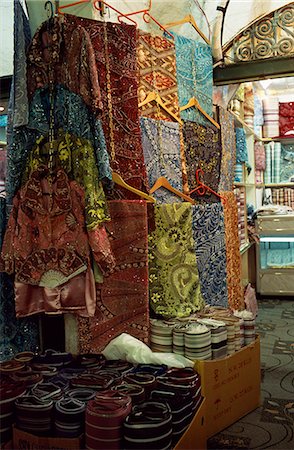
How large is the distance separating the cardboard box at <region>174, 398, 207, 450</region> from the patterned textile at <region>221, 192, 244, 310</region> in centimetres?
180

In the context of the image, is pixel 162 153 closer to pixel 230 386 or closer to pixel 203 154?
pixel 203 154

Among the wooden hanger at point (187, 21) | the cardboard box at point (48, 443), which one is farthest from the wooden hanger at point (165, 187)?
the cardboard box at point (48, 443)

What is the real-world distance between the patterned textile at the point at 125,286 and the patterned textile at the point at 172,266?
0.70ft

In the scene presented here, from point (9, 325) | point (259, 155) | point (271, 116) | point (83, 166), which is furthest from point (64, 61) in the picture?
point (271, 116)

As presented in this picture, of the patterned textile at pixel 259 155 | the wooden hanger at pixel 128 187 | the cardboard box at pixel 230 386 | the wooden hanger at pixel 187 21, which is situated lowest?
the cardboard box at pixel 230 386

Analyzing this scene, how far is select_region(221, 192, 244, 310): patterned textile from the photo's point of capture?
3.95 metres

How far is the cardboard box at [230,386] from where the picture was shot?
94.7 inches

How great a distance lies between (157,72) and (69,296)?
155cm

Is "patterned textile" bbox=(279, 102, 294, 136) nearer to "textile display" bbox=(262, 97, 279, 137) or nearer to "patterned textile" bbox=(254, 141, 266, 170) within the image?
"textile display" bbox=(262, 97, 279, 137)

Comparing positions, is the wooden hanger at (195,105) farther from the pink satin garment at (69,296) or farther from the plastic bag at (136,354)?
the plastic bag at (136,354)

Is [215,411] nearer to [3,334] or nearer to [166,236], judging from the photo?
[166,236]

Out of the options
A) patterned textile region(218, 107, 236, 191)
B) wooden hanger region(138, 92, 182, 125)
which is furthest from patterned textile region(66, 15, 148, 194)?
patterned textile region(218, 107, 236, 191)

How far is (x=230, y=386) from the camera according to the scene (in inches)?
100

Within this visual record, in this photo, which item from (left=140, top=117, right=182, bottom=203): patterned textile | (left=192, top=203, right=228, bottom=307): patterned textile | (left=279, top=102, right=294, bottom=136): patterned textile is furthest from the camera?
(left=279, top=102, right=294, bottom=136): patterned textile
